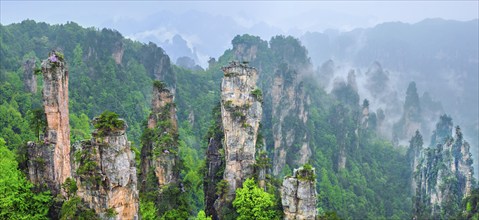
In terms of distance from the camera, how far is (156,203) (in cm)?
3612

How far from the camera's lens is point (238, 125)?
36.2 meters

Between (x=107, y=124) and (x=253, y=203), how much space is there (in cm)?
1420

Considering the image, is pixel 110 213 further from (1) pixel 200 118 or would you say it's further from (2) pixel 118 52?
(2) pixel 118 52

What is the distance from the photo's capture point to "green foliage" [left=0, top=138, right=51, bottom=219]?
25.5 metres

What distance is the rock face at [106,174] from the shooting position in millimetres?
22906

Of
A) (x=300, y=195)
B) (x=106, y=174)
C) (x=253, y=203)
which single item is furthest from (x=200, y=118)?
(x=106, y=174)

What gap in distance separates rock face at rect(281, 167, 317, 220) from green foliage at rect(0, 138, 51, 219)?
15.3 metres

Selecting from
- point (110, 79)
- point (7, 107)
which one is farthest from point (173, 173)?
point (110, 79)

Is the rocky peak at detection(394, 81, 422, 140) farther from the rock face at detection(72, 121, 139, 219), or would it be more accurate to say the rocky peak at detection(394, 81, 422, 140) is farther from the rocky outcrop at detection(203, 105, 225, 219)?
the rock face at detection(72, 121, 139, 219)

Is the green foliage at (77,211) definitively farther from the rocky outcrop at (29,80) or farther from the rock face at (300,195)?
the rocky outcrop at (29,80)

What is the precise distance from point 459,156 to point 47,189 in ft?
202

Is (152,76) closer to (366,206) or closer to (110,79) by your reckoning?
(110,79)

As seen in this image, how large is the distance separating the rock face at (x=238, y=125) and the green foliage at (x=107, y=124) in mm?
13510

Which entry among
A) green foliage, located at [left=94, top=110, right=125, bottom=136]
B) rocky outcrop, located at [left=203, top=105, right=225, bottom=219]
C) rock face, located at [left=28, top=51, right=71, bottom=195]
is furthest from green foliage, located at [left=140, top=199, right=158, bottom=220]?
green foliage, located at [left=94, top=110, right=125, bottom=136]
